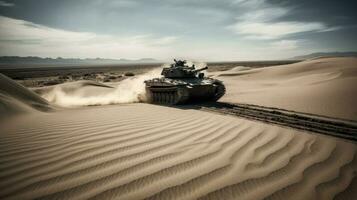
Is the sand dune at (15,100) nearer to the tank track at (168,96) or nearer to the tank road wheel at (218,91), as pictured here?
the tank track at (168,96)

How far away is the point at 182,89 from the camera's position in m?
10.7

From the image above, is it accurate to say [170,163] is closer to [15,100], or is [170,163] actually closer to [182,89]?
[15,100]

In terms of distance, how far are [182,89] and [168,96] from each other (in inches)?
39.2

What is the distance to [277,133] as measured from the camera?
5211 mm

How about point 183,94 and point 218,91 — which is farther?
point 218,91

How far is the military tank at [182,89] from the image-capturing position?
35.6 ft

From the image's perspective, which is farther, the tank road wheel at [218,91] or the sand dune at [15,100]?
the tank road wheel at [218,91]

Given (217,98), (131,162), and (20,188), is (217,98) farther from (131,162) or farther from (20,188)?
(20,188)

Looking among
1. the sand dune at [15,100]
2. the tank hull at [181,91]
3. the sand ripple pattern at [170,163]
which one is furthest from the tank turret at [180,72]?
the sand ripple pattern at [170,163]

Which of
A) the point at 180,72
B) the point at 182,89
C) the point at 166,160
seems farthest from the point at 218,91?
the point at 166,160

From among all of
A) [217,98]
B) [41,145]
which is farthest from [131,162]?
[217,98]

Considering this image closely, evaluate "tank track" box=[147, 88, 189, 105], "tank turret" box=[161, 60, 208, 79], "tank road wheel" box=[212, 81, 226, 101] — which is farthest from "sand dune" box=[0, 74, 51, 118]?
"tank road wheel" box=[212, 81, 226, 101]

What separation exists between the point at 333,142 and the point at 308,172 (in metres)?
1.89

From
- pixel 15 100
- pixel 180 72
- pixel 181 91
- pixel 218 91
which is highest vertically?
pixel 180 72
